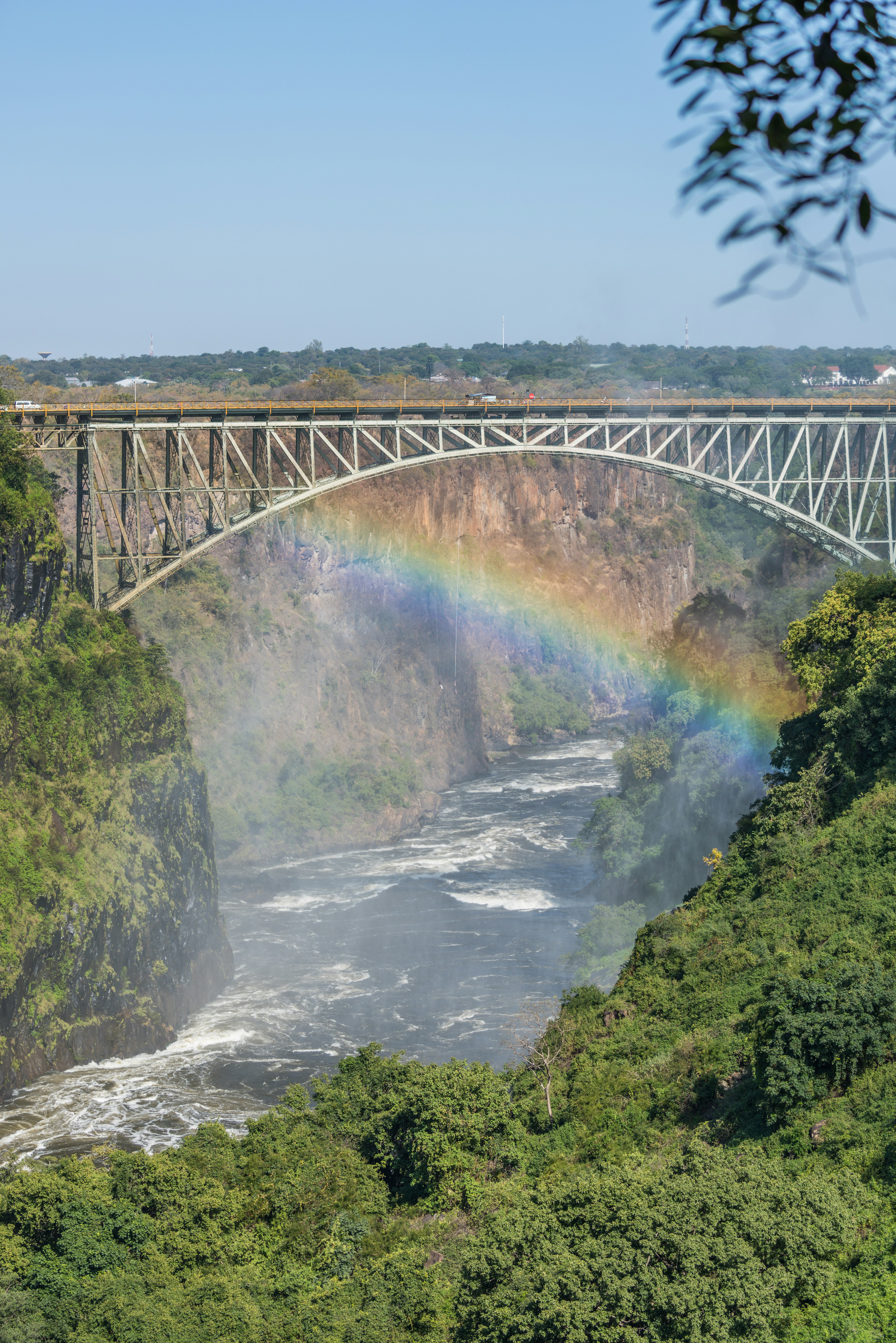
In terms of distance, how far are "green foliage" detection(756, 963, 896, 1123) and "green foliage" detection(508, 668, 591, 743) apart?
219 feet

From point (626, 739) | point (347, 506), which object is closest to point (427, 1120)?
point (626, 739)

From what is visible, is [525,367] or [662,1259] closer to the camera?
[662,1259]

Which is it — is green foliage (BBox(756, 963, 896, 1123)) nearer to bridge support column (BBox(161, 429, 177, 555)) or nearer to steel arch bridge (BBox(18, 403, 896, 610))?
steel arch bridge (BBox(18, 403, 896, 610))

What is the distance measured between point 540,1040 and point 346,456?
40030mm

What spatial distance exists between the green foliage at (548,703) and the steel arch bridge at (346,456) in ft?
62.5

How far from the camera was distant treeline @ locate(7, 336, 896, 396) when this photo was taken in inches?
4264

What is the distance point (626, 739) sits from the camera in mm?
59406

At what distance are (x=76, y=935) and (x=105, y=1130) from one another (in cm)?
572

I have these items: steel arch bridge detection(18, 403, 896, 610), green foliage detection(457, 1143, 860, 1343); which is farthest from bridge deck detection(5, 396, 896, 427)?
green foliage detection(457, 1143, 860, 1343)

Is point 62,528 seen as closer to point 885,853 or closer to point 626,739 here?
point 626,739

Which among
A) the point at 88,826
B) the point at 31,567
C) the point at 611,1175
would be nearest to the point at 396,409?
the point at 31,567

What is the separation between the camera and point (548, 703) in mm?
88562

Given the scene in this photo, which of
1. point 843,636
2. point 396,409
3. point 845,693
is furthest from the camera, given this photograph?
point 396,409

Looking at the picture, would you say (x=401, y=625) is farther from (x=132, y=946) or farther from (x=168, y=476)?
(x=132, y=946)
